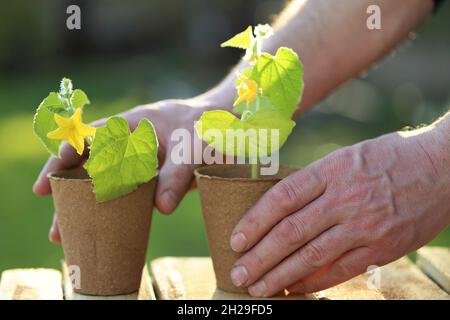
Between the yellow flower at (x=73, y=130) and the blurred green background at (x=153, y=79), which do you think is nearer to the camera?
the yellow flower at (x=73, y=130)

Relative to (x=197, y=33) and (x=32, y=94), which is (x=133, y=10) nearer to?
(x=197, y=33)

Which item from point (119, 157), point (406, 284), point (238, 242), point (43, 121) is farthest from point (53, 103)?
point (406, 284)

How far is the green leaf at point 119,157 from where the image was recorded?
4.74ft

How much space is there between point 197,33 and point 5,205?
7.23 m

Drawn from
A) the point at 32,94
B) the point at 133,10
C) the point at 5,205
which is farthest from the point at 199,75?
the point at 5,205

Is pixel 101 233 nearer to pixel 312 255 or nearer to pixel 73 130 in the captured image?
pixel 73 130

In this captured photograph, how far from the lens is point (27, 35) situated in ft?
34.5

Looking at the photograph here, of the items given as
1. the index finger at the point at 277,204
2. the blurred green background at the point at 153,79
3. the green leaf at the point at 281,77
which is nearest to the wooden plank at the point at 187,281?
the index finger at the point at 277,204

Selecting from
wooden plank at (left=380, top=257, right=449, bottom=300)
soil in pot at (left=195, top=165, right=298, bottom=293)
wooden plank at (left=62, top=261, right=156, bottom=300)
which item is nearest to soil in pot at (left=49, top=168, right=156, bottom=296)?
wooden plank at (left=62, top=261, right=156, bottom=300)

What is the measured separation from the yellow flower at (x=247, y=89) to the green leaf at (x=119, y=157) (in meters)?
0.16

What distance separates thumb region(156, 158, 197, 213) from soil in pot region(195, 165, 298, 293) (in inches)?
4.6

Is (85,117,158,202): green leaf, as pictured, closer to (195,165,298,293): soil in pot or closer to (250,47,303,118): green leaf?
(195,165,298,293): soil in pot

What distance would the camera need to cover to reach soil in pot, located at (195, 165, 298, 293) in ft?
4.84

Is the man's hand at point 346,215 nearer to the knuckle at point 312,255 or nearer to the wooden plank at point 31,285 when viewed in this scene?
the knuckle at point 312,255
